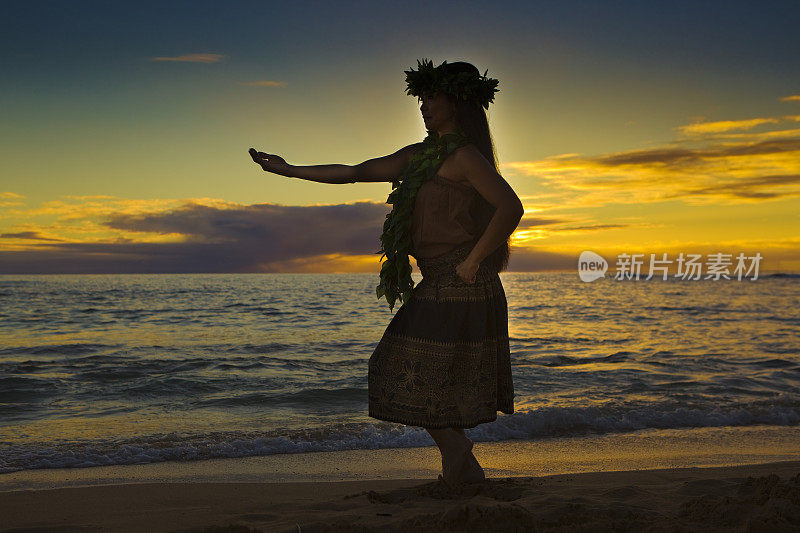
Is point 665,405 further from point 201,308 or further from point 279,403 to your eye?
point 201,308

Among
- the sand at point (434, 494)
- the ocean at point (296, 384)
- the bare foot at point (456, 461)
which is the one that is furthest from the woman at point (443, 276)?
the ocean at point (296, 384)

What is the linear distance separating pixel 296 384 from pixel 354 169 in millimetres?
7059

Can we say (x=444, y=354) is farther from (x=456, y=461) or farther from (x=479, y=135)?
(x=479, y=135)

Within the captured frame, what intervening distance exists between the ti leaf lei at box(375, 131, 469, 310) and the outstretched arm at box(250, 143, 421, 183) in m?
0.07

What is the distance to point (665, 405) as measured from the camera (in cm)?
791

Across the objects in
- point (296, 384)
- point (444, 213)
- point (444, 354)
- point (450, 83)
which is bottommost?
point (296, 384)

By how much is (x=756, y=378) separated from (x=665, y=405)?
3.38 meters

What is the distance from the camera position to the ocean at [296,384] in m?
6.39

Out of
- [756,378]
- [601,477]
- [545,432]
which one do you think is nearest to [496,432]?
[545,432]

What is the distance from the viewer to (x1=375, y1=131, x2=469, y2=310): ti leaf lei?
3.15m

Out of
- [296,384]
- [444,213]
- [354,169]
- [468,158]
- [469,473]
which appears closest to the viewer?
[468,158]

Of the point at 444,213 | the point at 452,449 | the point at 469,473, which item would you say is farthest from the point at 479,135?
the point at 469,473

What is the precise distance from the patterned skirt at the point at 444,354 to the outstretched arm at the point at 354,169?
0.51m

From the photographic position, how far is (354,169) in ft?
11.1
